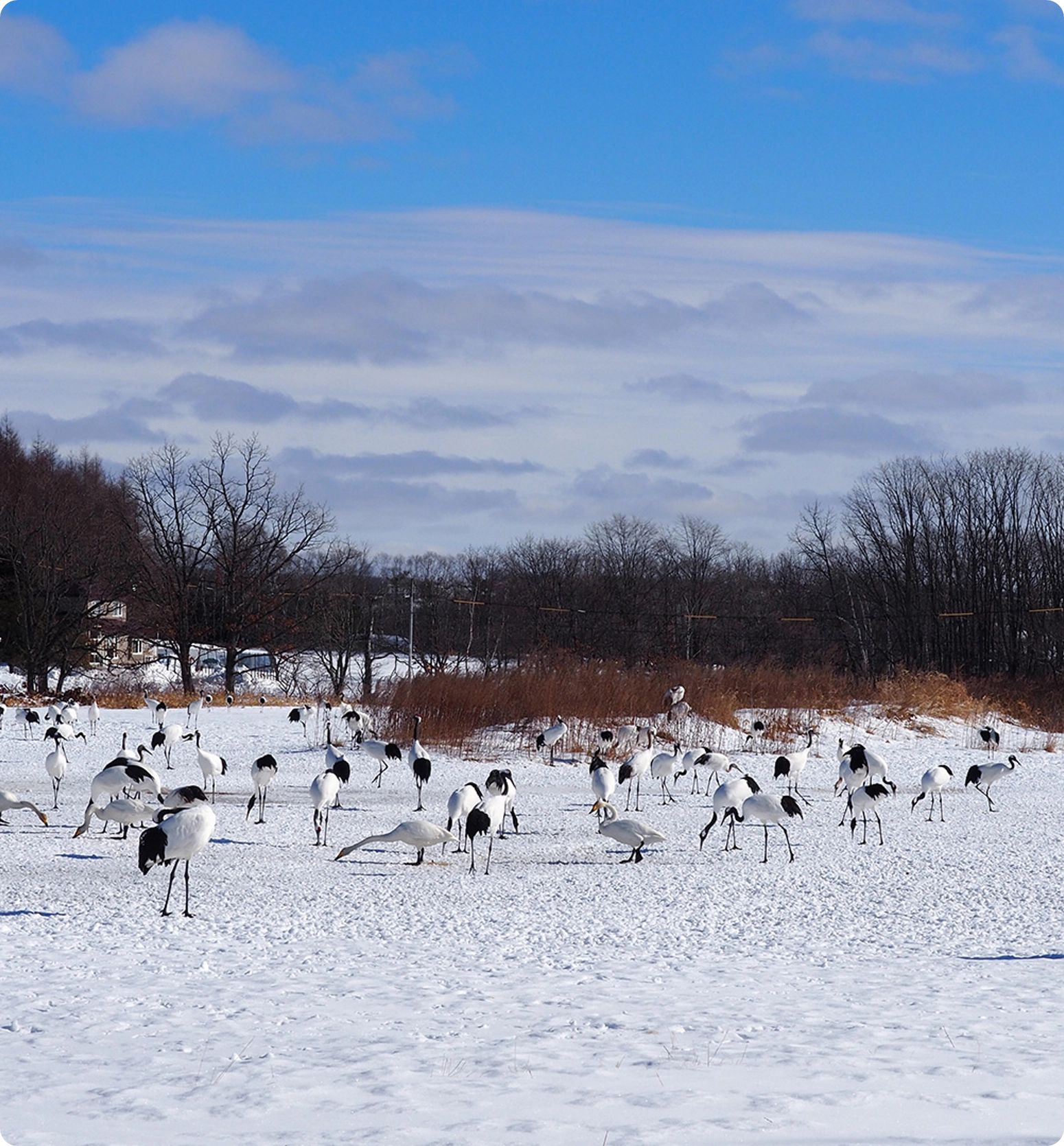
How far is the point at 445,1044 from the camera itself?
685 centimetres

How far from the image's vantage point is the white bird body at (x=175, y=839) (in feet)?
34.6

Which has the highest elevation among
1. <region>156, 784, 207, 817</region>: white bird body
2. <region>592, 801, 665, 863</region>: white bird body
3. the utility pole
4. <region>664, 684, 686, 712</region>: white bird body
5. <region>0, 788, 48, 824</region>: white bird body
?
the utility pole

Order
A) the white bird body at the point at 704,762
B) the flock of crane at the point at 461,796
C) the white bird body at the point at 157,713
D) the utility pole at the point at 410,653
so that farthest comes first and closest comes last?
the utility pole at the point at 410,653 < the white bird body at the point at 157,713 < the white bird body at the point at 704,762 < the flock of crane at the point at 461,796

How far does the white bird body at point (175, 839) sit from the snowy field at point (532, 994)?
423 millimetres

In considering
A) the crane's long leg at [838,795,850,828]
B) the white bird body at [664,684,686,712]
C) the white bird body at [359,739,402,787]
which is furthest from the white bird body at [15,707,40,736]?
the crane's long leg at [838,795,850,828]

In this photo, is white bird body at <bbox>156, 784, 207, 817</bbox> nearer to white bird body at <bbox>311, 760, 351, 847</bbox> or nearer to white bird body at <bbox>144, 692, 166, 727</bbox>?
white bird body at <bbox>311, 760, 351, 847</bbox>

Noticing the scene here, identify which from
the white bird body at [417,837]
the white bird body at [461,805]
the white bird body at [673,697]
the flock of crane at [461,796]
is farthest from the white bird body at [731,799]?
the white bird body at [673,697]

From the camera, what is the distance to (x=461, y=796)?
1440 cm

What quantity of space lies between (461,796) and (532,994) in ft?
21.0

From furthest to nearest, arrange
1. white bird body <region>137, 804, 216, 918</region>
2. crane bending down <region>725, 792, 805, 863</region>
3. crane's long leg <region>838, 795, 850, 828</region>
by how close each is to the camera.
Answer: crane's long leg <region>838, 795, 850, 828</region>, crane bending down <region>725, 792, 805, 863</region>, white bird body <region>137, 804, 216, 918</region>

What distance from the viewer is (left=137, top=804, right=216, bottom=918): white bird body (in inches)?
415

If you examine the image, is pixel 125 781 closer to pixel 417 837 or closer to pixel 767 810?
pixel 417 837

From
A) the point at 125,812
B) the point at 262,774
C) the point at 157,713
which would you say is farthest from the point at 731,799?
the point at 157,713

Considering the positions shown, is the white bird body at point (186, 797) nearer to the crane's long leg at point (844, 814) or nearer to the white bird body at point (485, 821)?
the white bird body at point (485, 821)
